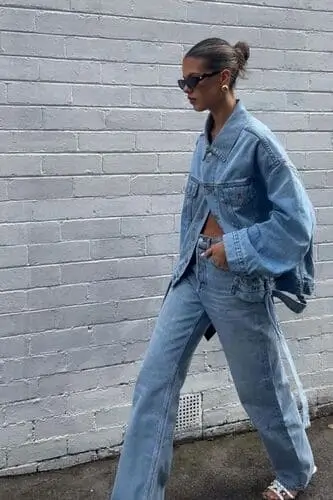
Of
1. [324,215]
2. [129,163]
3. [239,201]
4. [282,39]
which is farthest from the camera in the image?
[324,215]

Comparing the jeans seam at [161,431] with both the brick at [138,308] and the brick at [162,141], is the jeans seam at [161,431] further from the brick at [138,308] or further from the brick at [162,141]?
the brick at [162,141]

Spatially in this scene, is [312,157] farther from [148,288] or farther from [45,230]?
[45,230]

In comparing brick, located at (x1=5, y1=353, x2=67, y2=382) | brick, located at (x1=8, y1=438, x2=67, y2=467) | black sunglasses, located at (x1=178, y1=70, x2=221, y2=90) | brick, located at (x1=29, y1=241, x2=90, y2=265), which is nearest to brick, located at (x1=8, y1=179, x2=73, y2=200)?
brick, located at (x1=29, y1=241, x2=90, y2=265)

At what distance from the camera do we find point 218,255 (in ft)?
8.91

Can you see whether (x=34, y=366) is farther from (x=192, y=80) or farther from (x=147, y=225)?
(x=192, y=80)

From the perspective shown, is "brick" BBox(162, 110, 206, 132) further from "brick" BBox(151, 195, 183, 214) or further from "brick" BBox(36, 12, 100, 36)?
"brick" BBox(36, 12, 100, 36)

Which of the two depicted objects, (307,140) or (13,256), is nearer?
(13,256)

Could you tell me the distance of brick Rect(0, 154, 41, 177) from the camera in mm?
3227

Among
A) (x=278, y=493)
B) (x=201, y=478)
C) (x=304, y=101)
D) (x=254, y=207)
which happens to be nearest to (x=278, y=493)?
(x=278, y=493)

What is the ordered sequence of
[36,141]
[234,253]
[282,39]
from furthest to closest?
[282,39]
[36,141]
[234,253]

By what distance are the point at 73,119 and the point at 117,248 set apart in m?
0.65

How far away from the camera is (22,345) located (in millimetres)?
3393

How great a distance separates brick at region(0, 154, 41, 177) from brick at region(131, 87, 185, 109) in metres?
0.56

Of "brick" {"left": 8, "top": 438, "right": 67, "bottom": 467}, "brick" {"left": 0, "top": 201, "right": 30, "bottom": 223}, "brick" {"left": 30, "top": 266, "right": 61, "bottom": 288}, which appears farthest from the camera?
"brick" {"left": 8, "top": 438, "right": 67, "bottom": 467}
